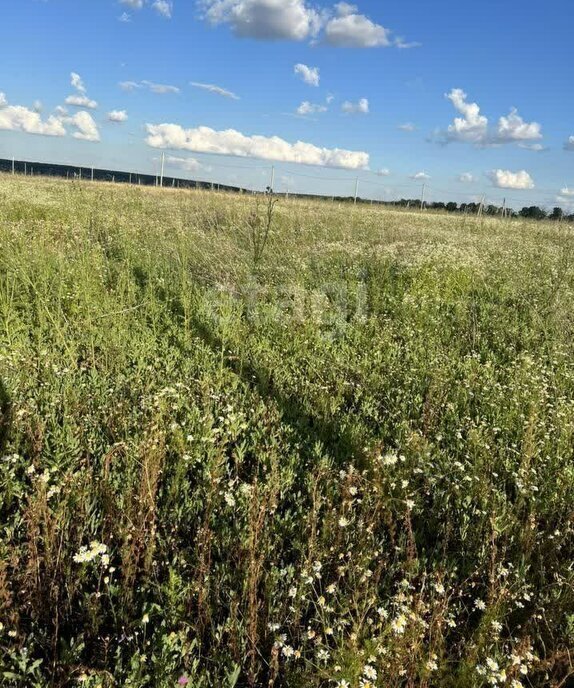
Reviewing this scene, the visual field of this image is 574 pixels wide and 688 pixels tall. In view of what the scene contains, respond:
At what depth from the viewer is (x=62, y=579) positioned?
2150 mm

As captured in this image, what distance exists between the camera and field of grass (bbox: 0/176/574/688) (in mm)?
1909

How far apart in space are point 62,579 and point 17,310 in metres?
3.85

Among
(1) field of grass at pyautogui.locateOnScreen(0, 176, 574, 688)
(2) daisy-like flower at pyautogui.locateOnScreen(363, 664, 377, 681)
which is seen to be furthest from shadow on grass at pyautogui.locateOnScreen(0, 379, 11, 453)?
(2) daisy-like flower at pyautogui.locateOnScreen(363, 664, 377, 681)

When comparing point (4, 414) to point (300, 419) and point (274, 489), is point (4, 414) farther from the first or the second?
point (300, 419)

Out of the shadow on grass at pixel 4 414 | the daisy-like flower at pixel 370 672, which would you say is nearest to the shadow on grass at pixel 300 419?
the daisy-like flower at pixel 370 672

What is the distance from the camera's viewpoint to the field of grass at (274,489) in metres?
1.91

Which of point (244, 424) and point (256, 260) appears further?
point (256, 260)

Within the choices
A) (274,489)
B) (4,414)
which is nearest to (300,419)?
(274,489)

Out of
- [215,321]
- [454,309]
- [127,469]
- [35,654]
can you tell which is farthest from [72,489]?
[454,309]

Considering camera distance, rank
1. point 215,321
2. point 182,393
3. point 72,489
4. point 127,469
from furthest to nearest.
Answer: point 215,321, point 182,393, point 127,469, point 72,489

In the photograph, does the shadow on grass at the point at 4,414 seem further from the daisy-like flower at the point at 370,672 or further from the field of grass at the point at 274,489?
the daisy-like flower at the point at 370,672

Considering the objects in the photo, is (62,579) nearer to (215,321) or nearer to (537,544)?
(537,544)

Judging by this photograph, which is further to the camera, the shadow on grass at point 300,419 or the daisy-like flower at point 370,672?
the shadow on grass at point 300,419

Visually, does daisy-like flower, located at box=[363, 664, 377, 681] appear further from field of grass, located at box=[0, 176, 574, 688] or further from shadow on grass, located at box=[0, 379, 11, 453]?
shadow on grass, located at box=[0, 379, 11, 453]
